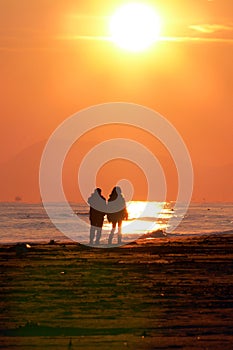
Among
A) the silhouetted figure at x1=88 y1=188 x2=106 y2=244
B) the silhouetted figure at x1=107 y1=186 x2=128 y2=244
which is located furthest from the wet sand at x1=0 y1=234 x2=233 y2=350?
the silhouetted figure at x1=107 y1=186 x2=128 y2=244

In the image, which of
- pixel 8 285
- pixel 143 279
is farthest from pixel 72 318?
pixel 143 279

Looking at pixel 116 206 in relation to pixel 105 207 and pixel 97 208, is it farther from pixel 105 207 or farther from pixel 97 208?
pixel 97 208

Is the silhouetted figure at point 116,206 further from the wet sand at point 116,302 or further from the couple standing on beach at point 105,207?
the wet sand at point 116,302

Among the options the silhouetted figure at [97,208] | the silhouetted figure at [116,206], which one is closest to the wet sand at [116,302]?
the silhouetted figure at [97,208]

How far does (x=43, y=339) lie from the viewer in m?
13.2

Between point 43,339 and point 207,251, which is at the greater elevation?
point 207,251

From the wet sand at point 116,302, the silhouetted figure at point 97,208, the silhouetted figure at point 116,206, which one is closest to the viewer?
the wet sand at point 116,302

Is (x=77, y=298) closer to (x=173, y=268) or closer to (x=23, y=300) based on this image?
(x=23, y=300)

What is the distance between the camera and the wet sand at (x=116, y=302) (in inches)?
519

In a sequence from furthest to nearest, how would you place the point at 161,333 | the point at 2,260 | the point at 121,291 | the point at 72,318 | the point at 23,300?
1. the point at 2,260
2. the point at 121,291
3. the point at 23,300
4. the point at 72,318
5. the point at 161,333

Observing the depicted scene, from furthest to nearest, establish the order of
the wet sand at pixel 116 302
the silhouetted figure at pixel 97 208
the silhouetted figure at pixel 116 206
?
1. the silhouetted figure at pixel 116 206
2. the silhouetted figure at pixel 97 208
3. the wet sand at pixel 116 302

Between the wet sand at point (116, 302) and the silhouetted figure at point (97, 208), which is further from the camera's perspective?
the silhouetted figure at point (97, 208)

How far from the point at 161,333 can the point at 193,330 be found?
50 centimetres

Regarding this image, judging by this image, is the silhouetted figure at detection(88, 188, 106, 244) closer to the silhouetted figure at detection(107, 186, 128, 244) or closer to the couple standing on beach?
the couple standing on beach
